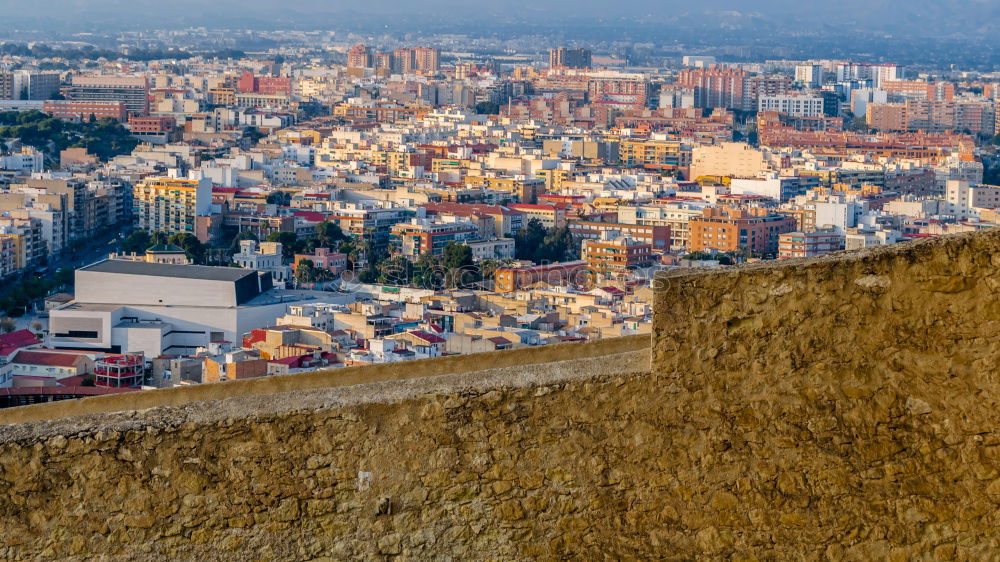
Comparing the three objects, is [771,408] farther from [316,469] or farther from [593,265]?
[593,265]

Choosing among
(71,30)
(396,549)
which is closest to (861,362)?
(396,549)

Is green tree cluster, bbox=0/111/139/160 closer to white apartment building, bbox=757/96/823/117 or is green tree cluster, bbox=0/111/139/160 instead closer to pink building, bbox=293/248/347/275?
pink building, bbox=293/248/347/275

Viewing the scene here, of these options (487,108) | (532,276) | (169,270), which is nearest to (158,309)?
(169,270)

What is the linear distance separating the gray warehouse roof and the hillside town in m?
0.06

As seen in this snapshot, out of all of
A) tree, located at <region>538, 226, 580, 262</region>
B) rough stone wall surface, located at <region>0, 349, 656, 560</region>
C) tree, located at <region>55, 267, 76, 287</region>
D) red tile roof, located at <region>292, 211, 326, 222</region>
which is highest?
rough stone wall surface, located at <region>0, 349, 656, 560</region>

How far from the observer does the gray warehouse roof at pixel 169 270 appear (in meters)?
15.4

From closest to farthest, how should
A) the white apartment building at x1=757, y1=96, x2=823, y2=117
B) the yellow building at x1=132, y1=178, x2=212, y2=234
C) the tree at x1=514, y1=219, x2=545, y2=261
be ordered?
the tree at x1=514, y1=219, x2=545, y2=261, the yellow building at x1=132, y1=178, x2=212, y2=234, the white apartment building at x1=757, y1=96, x2=823, y2=117

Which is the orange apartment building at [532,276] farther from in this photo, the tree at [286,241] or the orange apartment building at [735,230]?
the orange apartment building at [735,230]

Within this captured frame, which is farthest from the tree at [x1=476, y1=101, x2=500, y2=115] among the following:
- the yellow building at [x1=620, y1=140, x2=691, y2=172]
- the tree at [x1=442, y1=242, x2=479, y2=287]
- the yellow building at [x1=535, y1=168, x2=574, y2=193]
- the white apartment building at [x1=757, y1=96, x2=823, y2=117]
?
the tree at [x1=442, y1=242, x2=479, y2=287]

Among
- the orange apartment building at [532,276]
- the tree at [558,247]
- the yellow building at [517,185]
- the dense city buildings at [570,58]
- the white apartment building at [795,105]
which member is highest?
the dense city buildings at [570,58]

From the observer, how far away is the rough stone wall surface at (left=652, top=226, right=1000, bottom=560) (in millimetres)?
1840

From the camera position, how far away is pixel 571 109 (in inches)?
1982

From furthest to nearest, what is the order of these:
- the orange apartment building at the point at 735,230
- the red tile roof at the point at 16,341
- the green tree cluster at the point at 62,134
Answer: the green tree cluster at the point at 62,134 → the orange apartment building at the point at 735,230 → the red tile roof at the point at 16,341

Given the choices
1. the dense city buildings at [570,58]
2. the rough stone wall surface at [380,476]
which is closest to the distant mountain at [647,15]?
the dense city buildings at [570,58]
